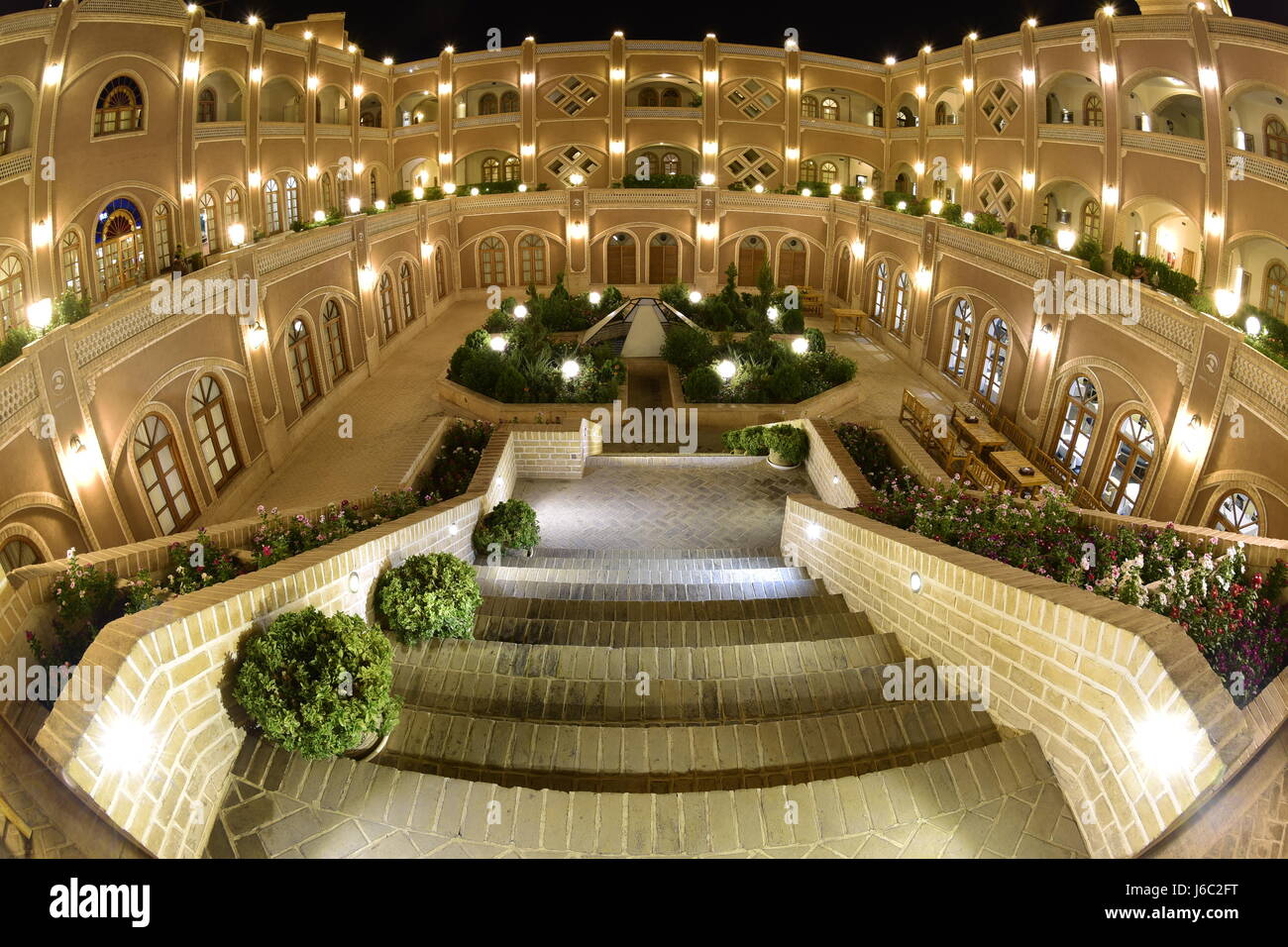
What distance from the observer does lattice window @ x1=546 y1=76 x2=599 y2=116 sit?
30.5 m

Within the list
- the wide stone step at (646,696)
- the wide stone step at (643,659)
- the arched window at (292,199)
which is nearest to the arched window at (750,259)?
the arched window at (292,199)

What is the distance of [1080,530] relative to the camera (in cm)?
852

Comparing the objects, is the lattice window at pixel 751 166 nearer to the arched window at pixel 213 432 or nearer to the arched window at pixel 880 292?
the arched window at pixel 880 292

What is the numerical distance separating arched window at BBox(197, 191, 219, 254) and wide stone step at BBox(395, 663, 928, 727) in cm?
2004

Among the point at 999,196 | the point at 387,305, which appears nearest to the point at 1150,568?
the point at 387,305

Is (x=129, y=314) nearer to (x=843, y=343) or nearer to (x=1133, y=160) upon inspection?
(x=843, y=343)

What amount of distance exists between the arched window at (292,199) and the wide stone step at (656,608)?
22011 mm

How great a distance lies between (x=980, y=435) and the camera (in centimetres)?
1480

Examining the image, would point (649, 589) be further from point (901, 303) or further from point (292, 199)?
point (292, 199)

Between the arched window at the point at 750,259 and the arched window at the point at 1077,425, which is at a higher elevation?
the arched window at the point at 750,259

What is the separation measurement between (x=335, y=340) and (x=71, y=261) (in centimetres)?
556

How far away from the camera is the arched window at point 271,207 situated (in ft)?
81.3
